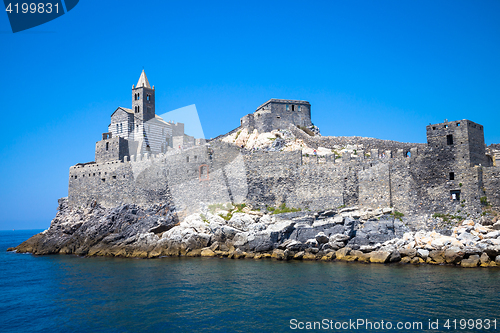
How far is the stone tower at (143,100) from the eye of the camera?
53.9 m

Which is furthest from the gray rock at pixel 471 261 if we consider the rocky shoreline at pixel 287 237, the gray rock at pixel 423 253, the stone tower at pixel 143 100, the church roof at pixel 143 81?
the church roof at pixel 143 81

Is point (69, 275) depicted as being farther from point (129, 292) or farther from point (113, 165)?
point (113, 165)

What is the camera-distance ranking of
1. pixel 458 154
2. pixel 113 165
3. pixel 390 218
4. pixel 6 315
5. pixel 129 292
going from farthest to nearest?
1. pixel 113 165
2. pixel 390 218
3. pixel 458 154
4. pixel 129 292
5. pixel 6 315

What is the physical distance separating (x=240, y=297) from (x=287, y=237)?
Result: 12544mm

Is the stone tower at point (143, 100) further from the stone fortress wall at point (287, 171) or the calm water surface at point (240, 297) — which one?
the calm water surface at point (240, 297)

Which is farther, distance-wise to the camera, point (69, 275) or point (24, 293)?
point (69, 275)

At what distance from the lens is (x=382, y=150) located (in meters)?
42.0

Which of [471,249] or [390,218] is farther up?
[390,218]

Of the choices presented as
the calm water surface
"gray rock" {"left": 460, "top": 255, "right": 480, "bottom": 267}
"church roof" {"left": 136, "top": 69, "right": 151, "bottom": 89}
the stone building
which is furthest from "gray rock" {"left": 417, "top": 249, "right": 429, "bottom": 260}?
"church roof" {"left": 136, "top": 69, "right": 151, "bottom": 89}

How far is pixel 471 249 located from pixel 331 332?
49.2 feet

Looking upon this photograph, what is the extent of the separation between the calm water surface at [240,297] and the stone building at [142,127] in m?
26.4

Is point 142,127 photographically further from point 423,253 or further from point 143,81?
point 423,253

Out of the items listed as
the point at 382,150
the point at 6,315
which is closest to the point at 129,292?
the point at 6,315

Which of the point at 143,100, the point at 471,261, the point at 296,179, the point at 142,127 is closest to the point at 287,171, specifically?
the point at 296,179
